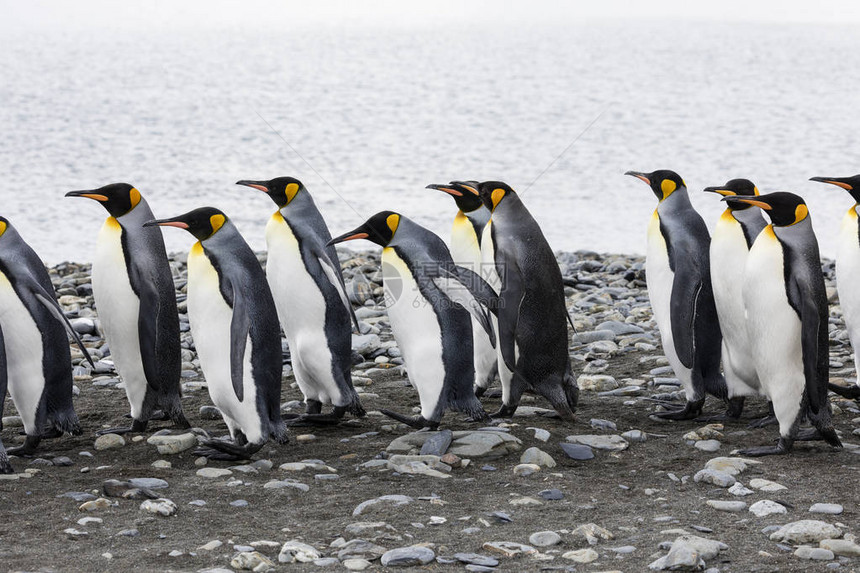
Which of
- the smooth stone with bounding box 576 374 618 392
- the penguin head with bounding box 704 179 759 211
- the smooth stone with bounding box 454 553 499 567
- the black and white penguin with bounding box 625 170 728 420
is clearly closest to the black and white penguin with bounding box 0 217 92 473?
the smooth stone with bounding box 454 553 499 567

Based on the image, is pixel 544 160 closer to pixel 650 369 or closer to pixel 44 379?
pixel 650 369

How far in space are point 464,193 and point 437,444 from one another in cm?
160

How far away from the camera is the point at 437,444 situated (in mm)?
3973

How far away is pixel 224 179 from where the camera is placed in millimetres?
18891

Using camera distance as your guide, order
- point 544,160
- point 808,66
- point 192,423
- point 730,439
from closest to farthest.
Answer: point 730,439, point 192,423, point 544,160, point 808,66

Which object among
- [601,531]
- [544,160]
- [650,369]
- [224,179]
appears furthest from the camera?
[544,160]

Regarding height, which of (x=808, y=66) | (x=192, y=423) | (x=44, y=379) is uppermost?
(x=808, y=66)

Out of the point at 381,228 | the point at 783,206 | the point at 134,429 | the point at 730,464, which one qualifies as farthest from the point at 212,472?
the point at 783,206

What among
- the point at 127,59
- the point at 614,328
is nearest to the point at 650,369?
the point at 614,328

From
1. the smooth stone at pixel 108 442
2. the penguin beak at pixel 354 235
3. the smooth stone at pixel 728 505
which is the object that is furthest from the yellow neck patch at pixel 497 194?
the smooth stone at pixel 108 442

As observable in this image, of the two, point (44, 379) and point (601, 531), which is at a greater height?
point (44, 379)

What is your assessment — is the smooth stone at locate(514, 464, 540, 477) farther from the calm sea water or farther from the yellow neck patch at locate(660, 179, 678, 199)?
the calm sea water

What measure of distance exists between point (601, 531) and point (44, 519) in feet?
5.83

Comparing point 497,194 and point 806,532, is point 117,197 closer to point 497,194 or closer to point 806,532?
point 497,194
